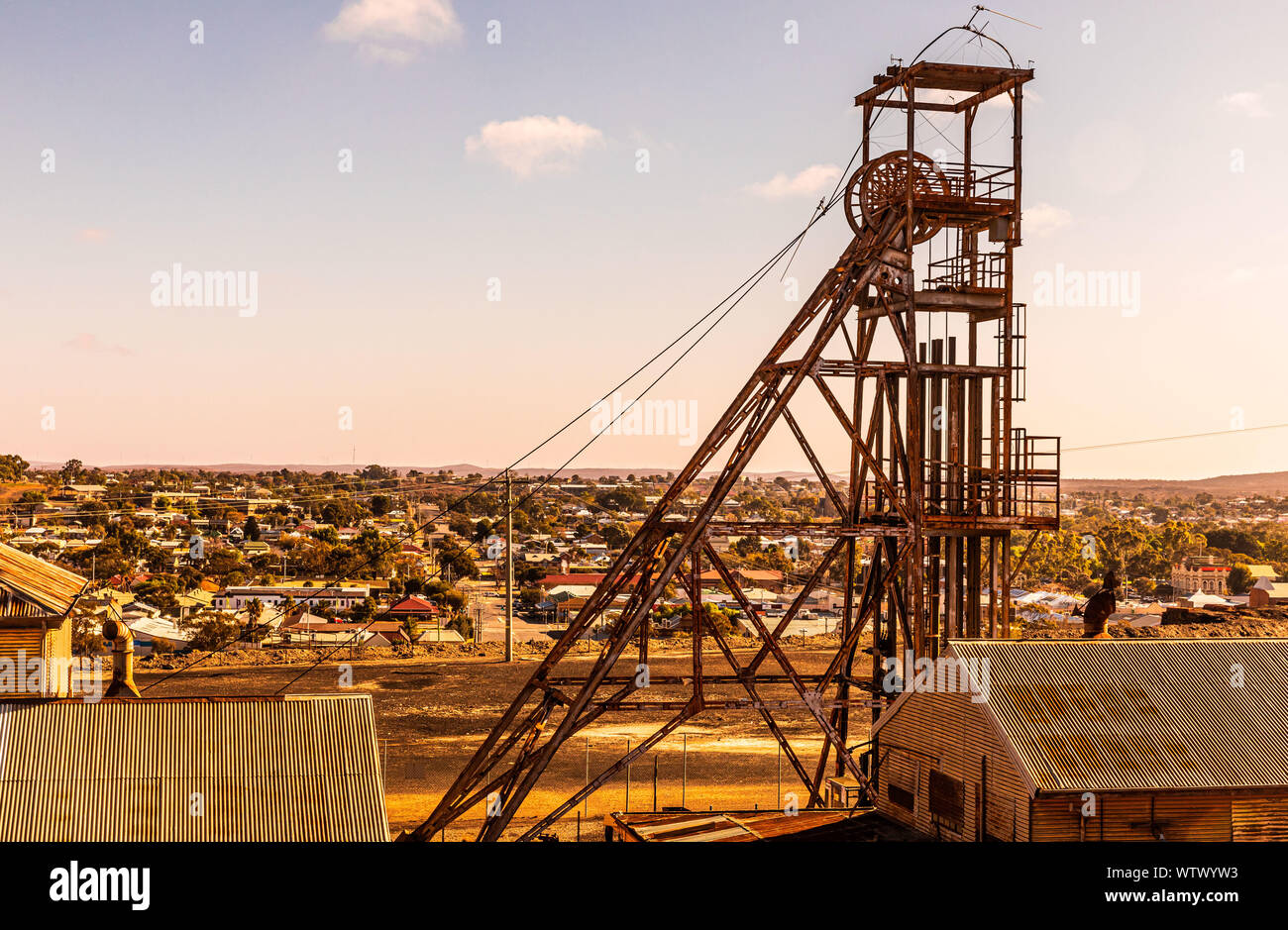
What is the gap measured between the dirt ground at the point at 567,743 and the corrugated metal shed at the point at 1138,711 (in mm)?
5035

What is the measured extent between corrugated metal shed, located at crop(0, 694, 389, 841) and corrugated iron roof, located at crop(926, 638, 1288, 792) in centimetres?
1080

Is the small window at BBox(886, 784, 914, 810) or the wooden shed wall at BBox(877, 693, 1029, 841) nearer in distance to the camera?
the wooden shed wall at BBox(877, 693, 1029, 841)

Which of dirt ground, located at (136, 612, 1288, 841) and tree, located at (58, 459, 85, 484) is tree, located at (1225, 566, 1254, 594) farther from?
tree, located at (58, 459, 85, 484)

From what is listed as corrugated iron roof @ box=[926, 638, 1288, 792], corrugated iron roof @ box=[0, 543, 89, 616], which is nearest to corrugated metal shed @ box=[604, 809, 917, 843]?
corrugated iron roof @ box=[926, 638, 1288, 792]

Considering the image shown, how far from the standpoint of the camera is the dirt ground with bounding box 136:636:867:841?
34.6 metres

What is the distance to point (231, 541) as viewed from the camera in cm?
11369

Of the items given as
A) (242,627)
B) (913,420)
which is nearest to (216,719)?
(913,420)

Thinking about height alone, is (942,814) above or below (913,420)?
below

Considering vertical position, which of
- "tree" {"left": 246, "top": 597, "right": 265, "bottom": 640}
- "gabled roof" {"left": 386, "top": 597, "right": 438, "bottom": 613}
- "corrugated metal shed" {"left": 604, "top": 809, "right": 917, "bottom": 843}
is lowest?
"gabled roof" {"left": 386, "top": 597, "right": 438, "bottom": 613}

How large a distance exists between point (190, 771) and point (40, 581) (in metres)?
7.72

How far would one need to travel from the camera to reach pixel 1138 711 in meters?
22.3

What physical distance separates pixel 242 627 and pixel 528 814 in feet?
131

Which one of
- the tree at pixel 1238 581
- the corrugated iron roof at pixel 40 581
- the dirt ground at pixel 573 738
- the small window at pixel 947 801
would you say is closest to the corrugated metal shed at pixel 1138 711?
the small window at pixel 947 801
